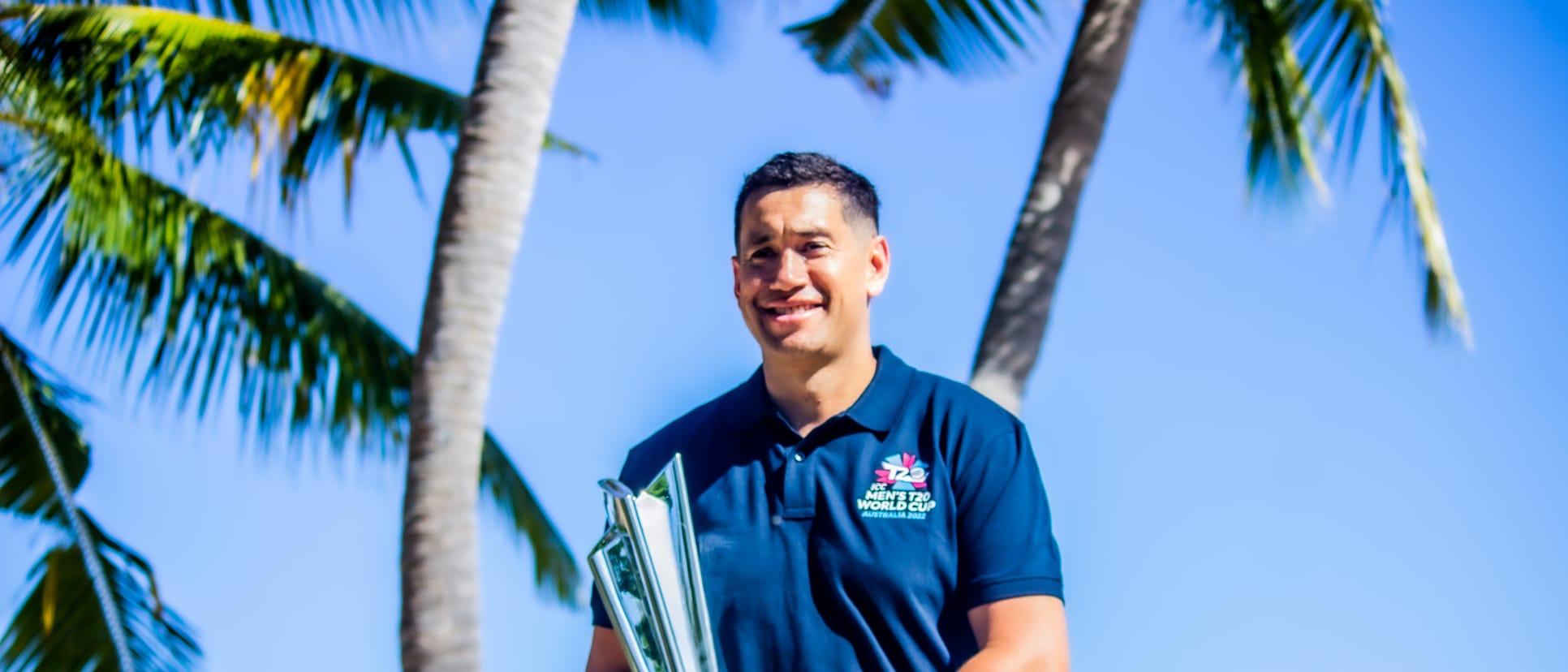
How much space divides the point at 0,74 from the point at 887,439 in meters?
6.18

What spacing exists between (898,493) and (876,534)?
0.06 meters

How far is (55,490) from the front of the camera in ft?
22.6

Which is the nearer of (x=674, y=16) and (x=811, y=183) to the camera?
(x=811, y=183)

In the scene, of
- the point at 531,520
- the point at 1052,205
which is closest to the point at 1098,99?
the point at 1052,205

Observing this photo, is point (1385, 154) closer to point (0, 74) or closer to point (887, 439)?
point (887, 439)

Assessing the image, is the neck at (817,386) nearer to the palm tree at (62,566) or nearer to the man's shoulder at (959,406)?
the man's shoulder at (959,406)

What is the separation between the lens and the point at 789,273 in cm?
183

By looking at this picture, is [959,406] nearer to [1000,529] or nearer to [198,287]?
[1000,529]

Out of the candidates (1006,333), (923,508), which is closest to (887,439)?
(923,508)

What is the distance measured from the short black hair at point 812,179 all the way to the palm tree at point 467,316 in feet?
10.5

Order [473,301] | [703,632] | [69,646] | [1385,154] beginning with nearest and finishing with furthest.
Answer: [703,632] < [473,301] < [69,646] < [1385,154]

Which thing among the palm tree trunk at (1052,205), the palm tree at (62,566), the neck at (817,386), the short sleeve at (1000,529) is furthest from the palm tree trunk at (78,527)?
the short sleeve at (1000,529)

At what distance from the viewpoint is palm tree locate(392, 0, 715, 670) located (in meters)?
4.87

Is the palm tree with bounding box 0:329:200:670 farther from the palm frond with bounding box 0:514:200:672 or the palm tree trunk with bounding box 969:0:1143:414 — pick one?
the palm tree trunk with bounding box 969:0:1143:414
